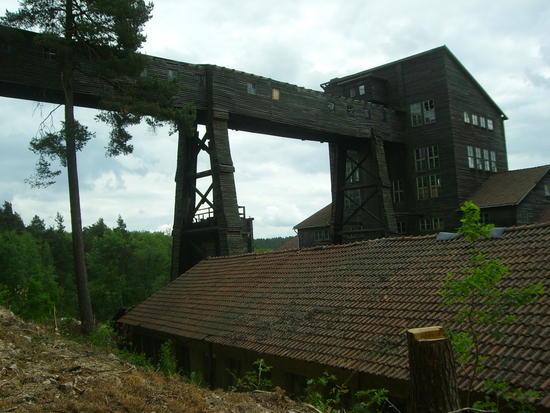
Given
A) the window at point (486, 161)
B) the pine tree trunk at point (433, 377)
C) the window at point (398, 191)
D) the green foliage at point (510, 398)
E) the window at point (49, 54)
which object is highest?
the window at point (49, 54)

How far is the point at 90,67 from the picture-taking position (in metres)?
16.2

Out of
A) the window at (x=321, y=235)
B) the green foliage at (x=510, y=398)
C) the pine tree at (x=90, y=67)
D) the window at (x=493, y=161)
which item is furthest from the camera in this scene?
the window at (x=321, y=235)

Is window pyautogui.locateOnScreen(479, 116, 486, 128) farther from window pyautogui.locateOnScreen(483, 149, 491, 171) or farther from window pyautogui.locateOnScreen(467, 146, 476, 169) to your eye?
window pyautogui.locateOnScreen(467, 146, 476, 169)

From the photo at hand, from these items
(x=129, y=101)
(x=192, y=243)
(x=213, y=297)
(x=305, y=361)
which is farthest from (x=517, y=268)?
(x=192, y=243)

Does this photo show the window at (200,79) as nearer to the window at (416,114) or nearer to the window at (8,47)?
the window at (8,47)

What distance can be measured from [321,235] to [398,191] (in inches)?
301

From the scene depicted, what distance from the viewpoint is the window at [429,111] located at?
2831cm

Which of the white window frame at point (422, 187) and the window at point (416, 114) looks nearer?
the white window frame at point (422, 187)

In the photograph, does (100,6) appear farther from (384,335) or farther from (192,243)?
(384,335)

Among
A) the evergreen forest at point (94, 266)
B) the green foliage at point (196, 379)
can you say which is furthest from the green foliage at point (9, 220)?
the green foliage at point (196, 379)

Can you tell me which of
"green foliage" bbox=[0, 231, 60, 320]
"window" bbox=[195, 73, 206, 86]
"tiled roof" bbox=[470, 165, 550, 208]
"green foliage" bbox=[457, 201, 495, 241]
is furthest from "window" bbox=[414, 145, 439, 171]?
"green foliage" bbox=[0, 231, 60, 320]

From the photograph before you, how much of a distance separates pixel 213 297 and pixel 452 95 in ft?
67.1

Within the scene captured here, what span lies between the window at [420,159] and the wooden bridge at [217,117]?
3.95 m

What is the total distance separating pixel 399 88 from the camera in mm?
29703
